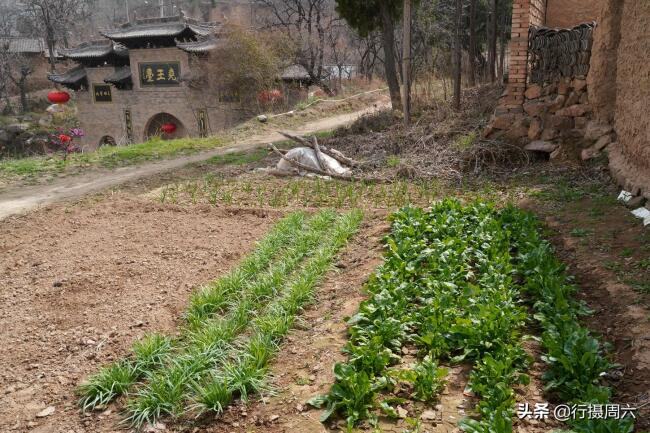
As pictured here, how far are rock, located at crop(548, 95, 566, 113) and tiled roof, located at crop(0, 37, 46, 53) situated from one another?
121ft

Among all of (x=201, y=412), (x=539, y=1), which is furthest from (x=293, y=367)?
(x=539, y=1)

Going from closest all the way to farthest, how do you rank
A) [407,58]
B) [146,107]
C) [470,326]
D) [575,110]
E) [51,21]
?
1. [470,326]
2. [575,110]
3. [407,58]
4. [146,107]
5. [51,21]

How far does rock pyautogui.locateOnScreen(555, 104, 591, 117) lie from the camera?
7.68 meters

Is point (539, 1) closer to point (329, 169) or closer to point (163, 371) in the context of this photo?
point (329, 169)

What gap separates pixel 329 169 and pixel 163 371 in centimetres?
624

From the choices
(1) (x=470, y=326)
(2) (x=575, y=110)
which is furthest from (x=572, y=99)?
(1) (x=470, y=326)

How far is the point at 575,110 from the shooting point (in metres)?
7.81

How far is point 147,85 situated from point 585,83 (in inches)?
877

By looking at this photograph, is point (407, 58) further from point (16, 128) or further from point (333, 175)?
point (16, 128)

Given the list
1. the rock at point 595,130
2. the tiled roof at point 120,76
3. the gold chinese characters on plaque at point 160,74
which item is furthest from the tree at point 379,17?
the tiled roof at point 120,76

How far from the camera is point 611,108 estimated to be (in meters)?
7.15

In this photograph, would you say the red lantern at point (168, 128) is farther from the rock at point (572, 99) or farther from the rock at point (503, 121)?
the rock at point (572, 99)

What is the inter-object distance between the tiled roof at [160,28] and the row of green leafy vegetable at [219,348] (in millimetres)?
21229

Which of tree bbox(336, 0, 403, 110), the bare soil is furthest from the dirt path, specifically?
tree bbox(336, 0, 403, 110)
